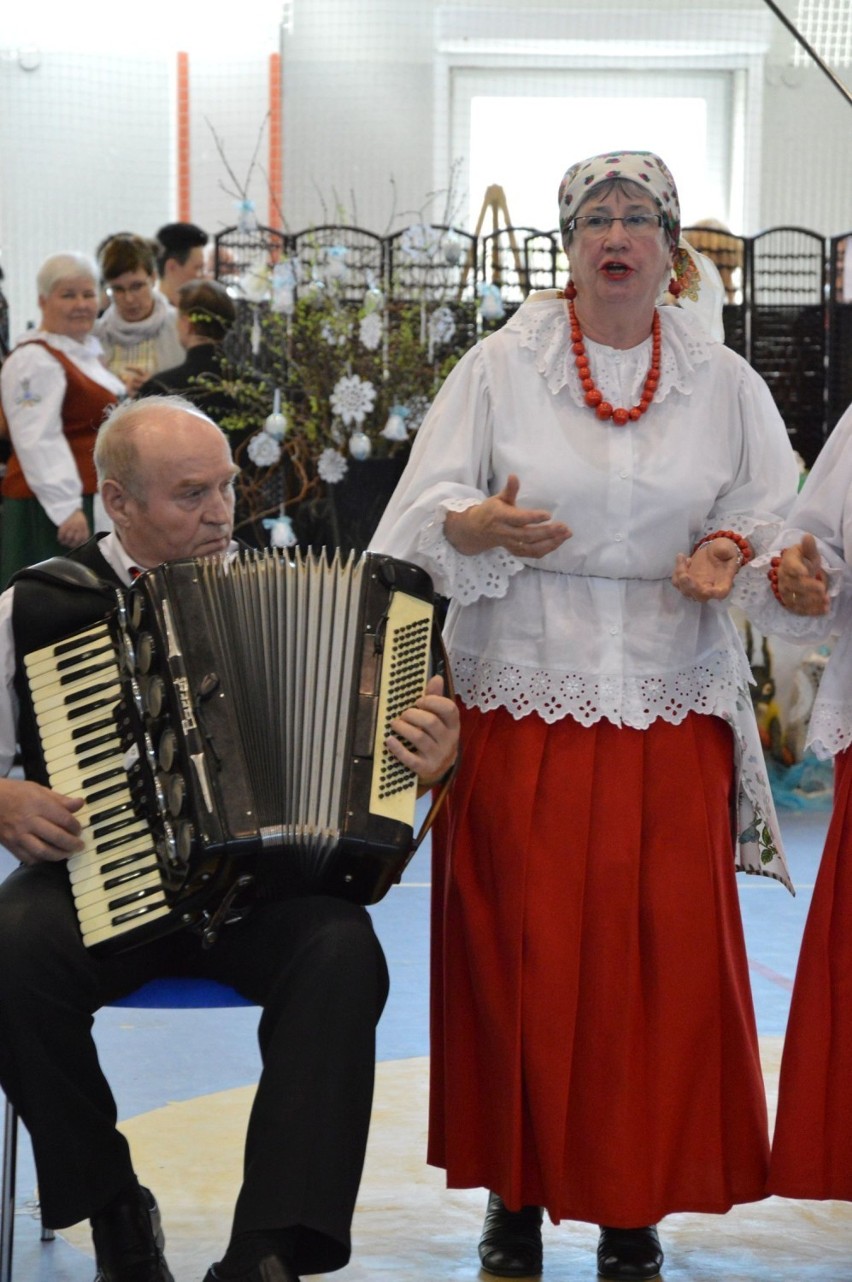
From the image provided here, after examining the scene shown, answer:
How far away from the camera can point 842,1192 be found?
7.73 ft

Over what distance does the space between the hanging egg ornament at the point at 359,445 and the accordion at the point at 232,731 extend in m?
3.48

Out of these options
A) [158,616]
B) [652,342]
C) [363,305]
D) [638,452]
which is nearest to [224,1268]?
[158,616]

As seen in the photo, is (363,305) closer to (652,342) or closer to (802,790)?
(802,790)

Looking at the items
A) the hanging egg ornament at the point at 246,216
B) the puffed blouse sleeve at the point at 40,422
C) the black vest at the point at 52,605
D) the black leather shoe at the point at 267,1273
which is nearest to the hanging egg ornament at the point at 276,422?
the puffed blouse sleeve at the point at 40,422

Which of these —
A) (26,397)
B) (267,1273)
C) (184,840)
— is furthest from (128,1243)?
(26,397)

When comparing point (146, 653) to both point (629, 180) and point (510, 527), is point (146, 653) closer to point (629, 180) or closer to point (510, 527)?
point (510, 527)

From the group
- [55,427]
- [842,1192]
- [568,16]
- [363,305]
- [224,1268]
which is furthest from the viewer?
[568,16]

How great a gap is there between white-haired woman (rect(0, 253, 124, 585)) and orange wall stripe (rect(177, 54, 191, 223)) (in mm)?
4000

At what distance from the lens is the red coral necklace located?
239 centimetres

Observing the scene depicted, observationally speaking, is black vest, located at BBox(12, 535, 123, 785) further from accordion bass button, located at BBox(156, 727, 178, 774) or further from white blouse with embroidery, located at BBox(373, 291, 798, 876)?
white blouse with embroidery, located at BBox(373, 291, 798, 876)

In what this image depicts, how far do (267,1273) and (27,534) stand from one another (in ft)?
13.6

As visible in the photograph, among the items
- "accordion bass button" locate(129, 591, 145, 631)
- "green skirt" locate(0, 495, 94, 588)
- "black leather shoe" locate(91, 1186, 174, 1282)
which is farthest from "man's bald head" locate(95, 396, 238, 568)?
"green skirt" locate(0, 495, 94, 588)

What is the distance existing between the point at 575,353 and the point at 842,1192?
3.87 ft

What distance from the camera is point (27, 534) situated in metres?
5.83
